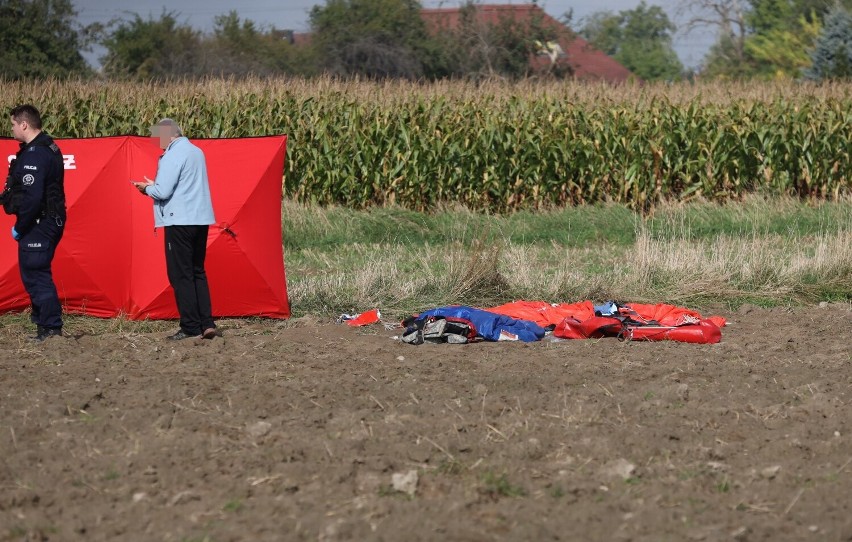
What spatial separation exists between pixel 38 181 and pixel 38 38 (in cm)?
3264

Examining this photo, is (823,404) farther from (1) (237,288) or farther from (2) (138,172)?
(2) (138,172)

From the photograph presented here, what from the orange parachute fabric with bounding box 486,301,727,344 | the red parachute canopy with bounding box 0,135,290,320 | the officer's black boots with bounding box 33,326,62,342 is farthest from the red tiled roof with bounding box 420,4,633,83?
the officer's black boots with bounding box 33,326,62,342

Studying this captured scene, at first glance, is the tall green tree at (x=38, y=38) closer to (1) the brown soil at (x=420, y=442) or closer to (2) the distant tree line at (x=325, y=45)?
(2) the distant tree line at (x=325, y=45)

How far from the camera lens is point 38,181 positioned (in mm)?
8484

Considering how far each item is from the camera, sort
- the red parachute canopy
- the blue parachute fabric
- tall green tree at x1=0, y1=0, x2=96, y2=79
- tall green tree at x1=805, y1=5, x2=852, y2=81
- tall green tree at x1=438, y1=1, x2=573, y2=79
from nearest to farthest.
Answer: the blue parachute fabric, the red parachute canopy, tall green tree at x1=0, y1=0, x2=96, y2=79, tall green tree at x1=438, y1=1, x2=573, y2=79, tall green tree at x1=805, y1=5, x2=852, y2=81

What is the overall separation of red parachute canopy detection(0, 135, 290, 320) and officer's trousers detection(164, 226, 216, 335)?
0.78m

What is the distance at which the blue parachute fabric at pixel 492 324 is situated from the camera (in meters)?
9.12

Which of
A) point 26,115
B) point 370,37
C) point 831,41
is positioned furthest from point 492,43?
point 26,115

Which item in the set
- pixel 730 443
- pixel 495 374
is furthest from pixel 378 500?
pixel 495 374

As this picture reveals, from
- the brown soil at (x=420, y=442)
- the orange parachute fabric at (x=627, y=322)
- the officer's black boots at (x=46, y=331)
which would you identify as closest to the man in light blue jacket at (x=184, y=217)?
the brown soil at (x=420, y=442)

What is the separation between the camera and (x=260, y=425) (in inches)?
241

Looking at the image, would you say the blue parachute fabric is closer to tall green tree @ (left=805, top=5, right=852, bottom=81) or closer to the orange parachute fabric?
the orange parachute fabric

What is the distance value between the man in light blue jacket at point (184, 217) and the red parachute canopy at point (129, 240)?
853 mm

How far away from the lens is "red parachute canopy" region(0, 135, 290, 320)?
31.8ft
